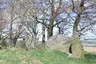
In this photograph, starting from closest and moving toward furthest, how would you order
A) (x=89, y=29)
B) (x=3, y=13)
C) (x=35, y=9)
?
(x=35, y=9) < (x=89, y=29) < (x=3, y=13)

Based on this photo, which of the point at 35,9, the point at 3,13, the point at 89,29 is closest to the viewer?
the point at 35,9

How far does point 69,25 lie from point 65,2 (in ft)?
6.37

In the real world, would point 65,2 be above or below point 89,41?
above

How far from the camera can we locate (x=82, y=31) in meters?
16.7

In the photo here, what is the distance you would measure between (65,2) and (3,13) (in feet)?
17.2

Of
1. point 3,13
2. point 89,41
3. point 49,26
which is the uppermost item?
point 3,13

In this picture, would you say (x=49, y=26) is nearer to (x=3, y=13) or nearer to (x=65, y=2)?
(x=65, y=2)

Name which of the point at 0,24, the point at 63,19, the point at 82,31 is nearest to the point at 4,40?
the point at 0,24

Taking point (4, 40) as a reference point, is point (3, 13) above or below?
above

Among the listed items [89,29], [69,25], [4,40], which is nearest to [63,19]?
[69,25]

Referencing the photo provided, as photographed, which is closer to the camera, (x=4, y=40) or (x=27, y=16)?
(x=27, y=16)

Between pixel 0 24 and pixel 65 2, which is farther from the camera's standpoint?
pixel 0 24

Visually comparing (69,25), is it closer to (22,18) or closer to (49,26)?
(49,26)

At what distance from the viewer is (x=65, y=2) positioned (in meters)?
15.7
